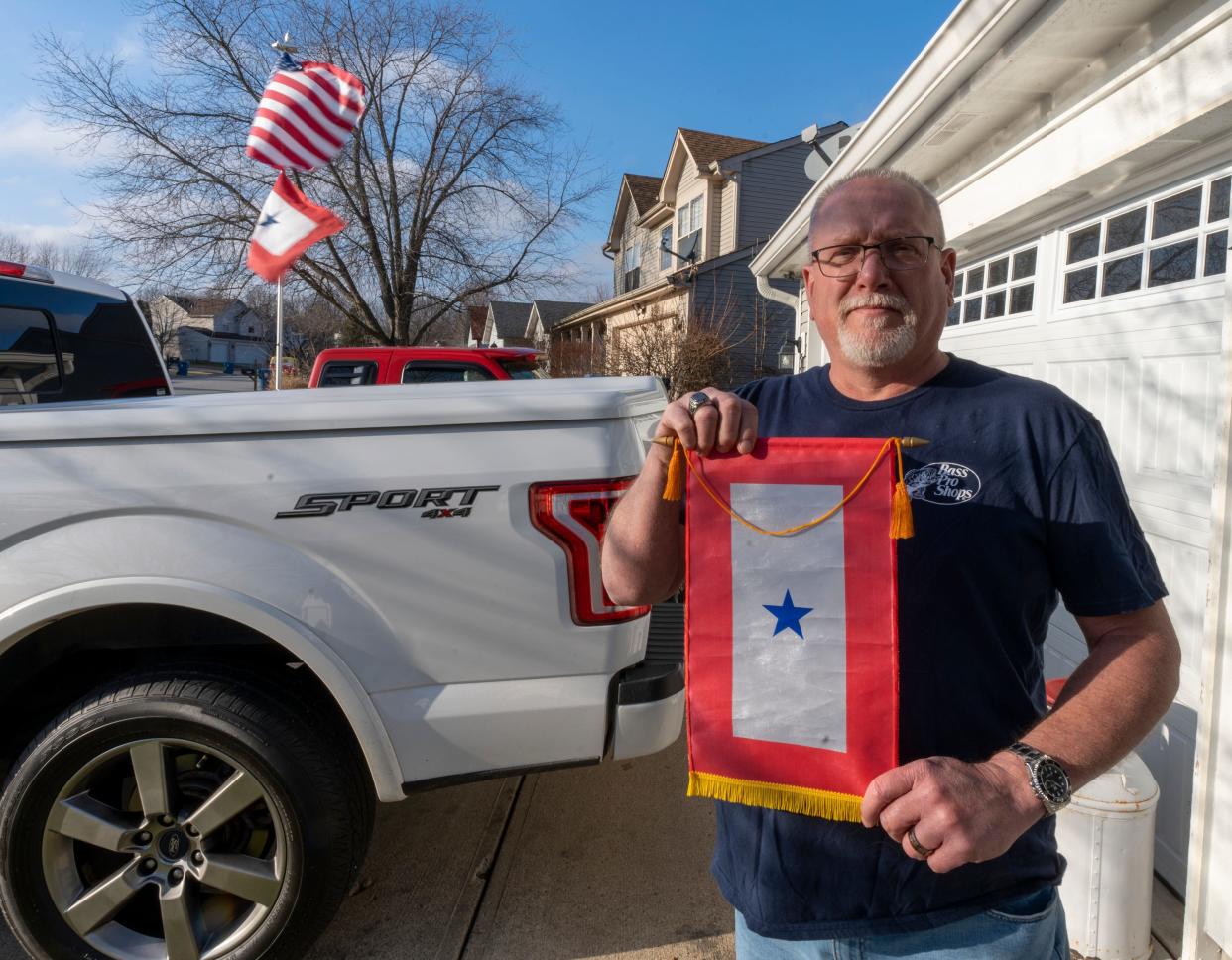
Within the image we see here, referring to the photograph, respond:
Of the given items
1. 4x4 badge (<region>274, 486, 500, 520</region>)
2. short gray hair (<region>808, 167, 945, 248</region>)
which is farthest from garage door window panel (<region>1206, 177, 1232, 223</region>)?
4x4 badge (<region>274, 486, 500, 520</region>)

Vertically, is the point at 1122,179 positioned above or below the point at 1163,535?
above

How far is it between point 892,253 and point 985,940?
1111 millimetres

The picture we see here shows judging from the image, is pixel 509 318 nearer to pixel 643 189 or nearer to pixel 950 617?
pixel 643 189

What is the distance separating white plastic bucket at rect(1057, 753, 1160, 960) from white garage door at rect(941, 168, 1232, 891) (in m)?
0.46

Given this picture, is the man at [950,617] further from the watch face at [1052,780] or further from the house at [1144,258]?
the house at [1144,258]

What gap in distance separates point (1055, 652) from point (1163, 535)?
0.95m

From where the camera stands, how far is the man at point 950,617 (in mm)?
1158

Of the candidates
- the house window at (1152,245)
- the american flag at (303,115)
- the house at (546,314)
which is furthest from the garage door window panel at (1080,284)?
the house at (546,314)

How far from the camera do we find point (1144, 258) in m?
3.21

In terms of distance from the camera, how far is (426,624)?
217 centimetres

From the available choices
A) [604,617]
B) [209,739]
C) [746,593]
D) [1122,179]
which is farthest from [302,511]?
[1122,179]

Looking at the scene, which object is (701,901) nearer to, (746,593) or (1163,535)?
(746,593)

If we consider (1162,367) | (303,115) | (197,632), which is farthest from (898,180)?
(303,115)

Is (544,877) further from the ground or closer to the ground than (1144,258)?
closer to the ground
